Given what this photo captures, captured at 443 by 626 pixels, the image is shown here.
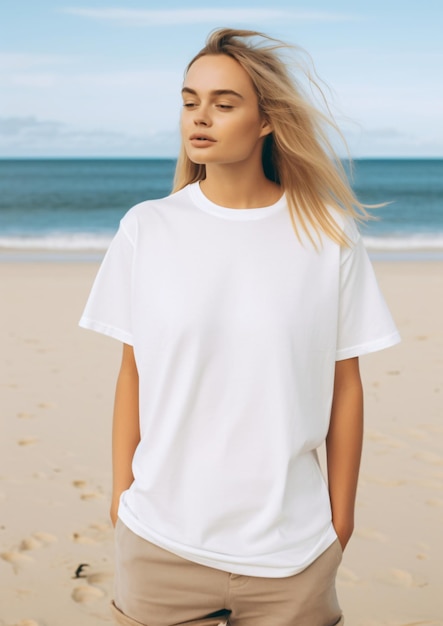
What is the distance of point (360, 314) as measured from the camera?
1780 mm

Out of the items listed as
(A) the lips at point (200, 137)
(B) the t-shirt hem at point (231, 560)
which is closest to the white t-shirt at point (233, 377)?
(B) the t-shirt hem at point (231, 560)

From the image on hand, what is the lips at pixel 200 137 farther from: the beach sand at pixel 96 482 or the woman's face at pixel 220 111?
the beach sand at pixel 96 482

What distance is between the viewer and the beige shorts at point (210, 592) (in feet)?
5.50

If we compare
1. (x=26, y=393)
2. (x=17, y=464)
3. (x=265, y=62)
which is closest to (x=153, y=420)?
(x=265, y=62)

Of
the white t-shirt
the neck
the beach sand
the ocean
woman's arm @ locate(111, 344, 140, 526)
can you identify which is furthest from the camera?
the ocean

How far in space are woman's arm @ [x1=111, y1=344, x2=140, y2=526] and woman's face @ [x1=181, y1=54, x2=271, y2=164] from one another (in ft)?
1.47

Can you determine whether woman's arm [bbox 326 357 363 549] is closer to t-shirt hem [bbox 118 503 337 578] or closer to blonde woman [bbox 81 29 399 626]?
blonde woman [bbox 81 29 399 626]

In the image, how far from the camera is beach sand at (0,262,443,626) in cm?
346

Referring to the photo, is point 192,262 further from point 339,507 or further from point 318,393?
point 339,507

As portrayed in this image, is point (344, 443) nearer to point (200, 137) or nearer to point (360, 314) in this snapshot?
point (360, 314)

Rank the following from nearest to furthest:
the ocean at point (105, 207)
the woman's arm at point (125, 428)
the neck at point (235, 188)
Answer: the neck at point (235, 188) < the woman's arm at point (125, 428) < the ocean at point (105, 207)

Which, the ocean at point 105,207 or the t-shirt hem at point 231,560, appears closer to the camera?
the t-shirt hem at point 231,560

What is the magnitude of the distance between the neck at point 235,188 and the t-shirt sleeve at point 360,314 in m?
0.19

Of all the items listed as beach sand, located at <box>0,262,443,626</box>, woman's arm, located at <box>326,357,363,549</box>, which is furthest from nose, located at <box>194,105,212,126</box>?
beach sand, located at <box>0,262,443,626</box>
